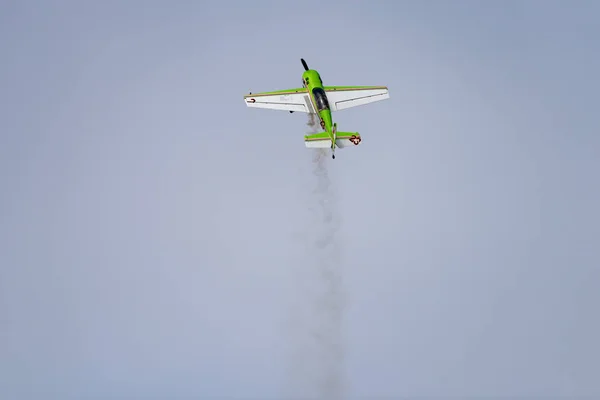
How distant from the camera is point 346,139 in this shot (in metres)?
141

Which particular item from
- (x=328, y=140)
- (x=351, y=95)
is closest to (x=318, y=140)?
(x=328, y=140)

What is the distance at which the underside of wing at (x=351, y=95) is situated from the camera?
153000 millimetres

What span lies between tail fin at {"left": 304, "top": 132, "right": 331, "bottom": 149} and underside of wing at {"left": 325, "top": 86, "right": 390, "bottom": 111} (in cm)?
1263

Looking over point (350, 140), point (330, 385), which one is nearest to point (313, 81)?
point (350, 140)

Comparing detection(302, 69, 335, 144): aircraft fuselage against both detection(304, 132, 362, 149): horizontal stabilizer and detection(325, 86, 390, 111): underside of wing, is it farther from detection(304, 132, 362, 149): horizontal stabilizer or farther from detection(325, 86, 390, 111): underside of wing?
detection(325, 86, 390, 111): underside of wing

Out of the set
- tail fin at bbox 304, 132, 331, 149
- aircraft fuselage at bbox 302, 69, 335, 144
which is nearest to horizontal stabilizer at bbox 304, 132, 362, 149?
tail fin at bbox 304, 132, 331, 149

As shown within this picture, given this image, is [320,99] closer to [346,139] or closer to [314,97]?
[314,97]

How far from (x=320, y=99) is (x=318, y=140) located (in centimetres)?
1021

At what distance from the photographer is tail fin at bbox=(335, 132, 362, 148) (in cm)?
14088

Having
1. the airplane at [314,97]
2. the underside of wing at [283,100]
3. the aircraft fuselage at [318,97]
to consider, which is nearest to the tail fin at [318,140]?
the aircraft fuselage at [318,97]

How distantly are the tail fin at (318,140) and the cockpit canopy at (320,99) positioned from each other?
8.12 m

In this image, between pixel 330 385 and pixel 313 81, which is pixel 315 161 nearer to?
pixel 313 81

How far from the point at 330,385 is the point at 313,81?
49.1 meters

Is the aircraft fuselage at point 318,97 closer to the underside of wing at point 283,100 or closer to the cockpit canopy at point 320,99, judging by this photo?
the cockpit canopy at point 320,99
